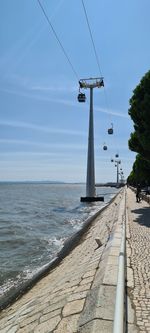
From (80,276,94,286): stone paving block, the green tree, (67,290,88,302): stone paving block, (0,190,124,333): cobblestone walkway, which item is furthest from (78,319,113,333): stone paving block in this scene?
the green tree

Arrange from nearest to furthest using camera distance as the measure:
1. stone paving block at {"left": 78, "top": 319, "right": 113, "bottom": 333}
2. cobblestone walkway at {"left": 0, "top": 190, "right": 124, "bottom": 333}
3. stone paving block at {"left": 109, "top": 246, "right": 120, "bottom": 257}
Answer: stone paving block at {"left": 78, "top": 319, "right": 113, "bottom": 333} → cobblestone walkway at {"left": 0, "top": 190, "right": 124, "bottom": 333} → stone paving block at {"left": 109, "top": 246, "right": 120, "bottom": 257}

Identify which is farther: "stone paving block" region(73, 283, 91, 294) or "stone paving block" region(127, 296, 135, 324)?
"stone paving block" region(73, 283, 91, 294)

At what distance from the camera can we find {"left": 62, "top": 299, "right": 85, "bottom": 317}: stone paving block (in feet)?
19.2

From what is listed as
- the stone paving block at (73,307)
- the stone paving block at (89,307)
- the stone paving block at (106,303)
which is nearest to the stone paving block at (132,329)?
the stone paving block at (106,303)

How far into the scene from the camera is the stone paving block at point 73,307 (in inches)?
230

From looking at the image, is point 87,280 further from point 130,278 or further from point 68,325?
point 68,325

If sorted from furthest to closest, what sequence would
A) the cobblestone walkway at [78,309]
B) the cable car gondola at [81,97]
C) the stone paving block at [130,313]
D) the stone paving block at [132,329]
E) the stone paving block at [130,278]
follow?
the cable car gondola at [81,97]
the stone paving block at [130,278]
the stone paving block at [130,313]
the cobblestone walkway at [78,309]
the stone paving block at [132,329]

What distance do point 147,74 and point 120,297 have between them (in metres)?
27.8

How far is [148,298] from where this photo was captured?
6.32 metres

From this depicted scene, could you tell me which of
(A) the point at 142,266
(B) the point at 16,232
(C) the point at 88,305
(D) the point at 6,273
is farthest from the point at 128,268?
(B) the point at 16,232

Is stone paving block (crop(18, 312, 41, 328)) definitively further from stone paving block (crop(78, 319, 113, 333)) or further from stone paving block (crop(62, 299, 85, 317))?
stone paving block (crop(78, 319, 113, 333))

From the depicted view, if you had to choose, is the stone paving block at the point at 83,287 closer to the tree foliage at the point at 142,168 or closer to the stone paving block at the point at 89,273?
the stone paving block at the point at 89,273

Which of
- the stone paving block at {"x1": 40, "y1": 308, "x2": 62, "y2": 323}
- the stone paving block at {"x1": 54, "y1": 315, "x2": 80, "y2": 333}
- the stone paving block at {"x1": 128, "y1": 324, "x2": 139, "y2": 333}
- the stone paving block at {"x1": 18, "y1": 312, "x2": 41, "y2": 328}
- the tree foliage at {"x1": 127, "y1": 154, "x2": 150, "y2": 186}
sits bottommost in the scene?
the stone paving block at {"x1": 18, "y1": 312, "x2": 41, "y2": 328}

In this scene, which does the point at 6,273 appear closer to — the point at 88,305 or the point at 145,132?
the point at 88,305
